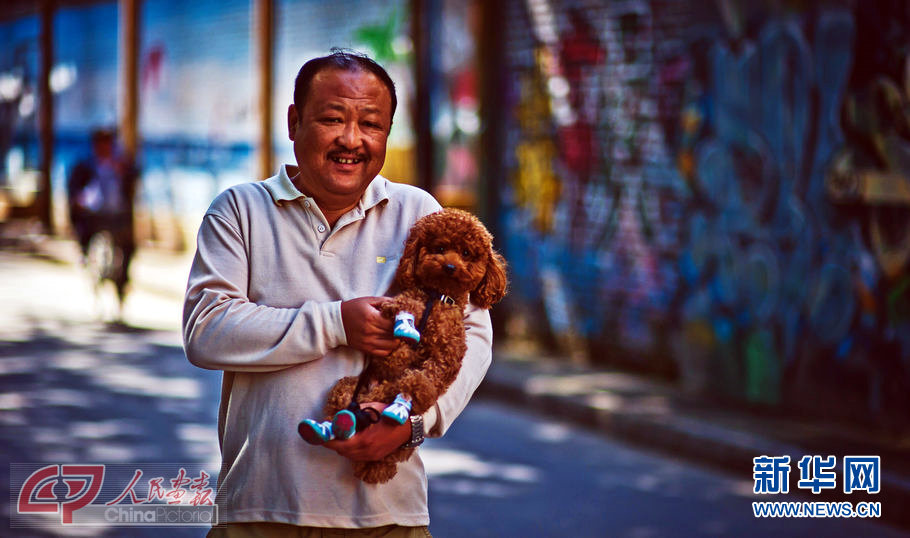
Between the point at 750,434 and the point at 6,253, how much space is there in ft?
52.3

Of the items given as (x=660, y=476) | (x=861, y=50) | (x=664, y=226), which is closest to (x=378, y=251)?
(x=660, y=476)

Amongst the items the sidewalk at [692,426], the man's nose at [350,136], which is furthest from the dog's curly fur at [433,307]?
the sidewalk at [692,426]

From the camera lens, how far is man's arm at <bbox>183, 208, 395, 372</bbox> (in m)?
2.39

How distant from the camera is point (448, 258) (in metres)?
2.48

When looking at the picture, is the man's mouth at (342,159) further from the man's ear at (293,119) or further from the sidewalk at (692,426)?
the sidewalk at (692,426)

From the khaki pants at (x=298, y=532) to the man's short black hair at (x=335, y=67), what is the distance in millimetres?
951

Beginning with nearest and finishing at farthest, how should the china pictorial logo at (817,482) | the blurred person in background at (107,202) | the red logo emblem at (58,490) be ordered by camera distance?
the red logo emblem at (58,490) → the china pictorial logo at (817,482) → the blurred person in background at (107,202)

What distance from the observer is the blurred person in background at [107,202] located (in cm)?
1239

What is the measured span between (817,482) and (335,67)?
17.7 ft

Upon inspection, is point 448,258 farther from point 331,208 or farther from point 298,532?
point 298,532

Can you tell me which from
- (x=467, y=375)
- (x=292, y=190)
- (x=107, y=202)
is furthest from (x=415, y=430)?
(x=107, y=202)

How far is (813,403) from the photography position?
27.3 feet

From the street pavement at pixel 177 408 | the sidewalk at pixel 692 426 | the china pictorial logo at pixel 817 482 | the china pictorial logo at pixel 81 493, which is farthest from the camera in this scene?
the street pavement at pixel 177 408

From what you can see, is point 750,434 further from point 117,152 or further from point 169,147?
point 169,147
